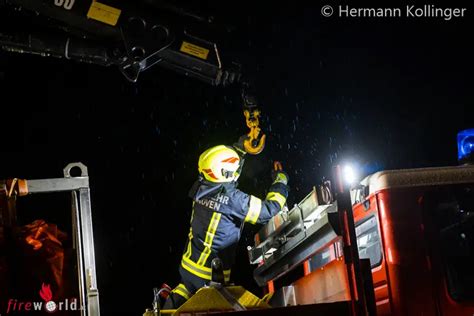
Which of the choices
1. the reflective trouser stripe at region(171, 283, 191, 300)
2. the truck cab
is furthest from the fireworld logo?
the truck cab

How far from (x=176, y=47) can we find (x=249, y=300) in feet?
7.16

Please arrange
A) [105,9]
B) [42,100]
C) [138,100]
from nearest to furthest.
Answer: [105,9] < [42,100] < [138,100]

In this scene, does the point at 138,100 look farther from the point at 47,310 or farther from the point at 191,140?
the point at 47,310

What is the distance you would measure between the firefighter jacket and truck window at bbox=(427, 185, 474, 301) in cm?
206

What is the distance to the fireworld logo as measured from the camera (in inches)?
146

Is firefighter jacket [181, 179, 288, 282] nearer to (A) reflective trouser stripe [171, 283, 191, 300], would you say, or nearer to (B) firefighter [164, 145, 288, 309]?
(B) firefighter [164, 145, 288, 309]

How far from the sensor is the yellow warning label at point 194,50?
5027 millimetres

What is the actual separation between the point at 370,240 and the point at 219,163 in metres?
1.90

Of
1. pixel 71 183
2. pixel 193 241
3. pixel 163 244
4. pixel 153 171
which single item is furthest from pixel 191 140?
pixel 71 183

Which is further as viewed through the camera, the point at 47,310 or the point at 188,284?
the point at 188,284

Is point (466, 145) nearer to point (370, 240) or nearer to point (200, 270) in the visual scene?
point (370, 240)

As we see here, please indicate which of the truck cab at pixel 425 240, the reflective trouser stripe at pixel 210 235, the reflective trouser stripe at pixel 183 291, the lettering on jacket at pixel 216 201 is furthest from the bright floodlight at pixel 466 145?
the reflective trouser stripe at pixel 183 291

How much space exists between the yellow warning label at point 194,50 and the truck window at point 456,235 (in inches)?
93.5

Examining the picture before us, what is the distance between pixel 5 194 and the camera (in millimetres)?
3926
